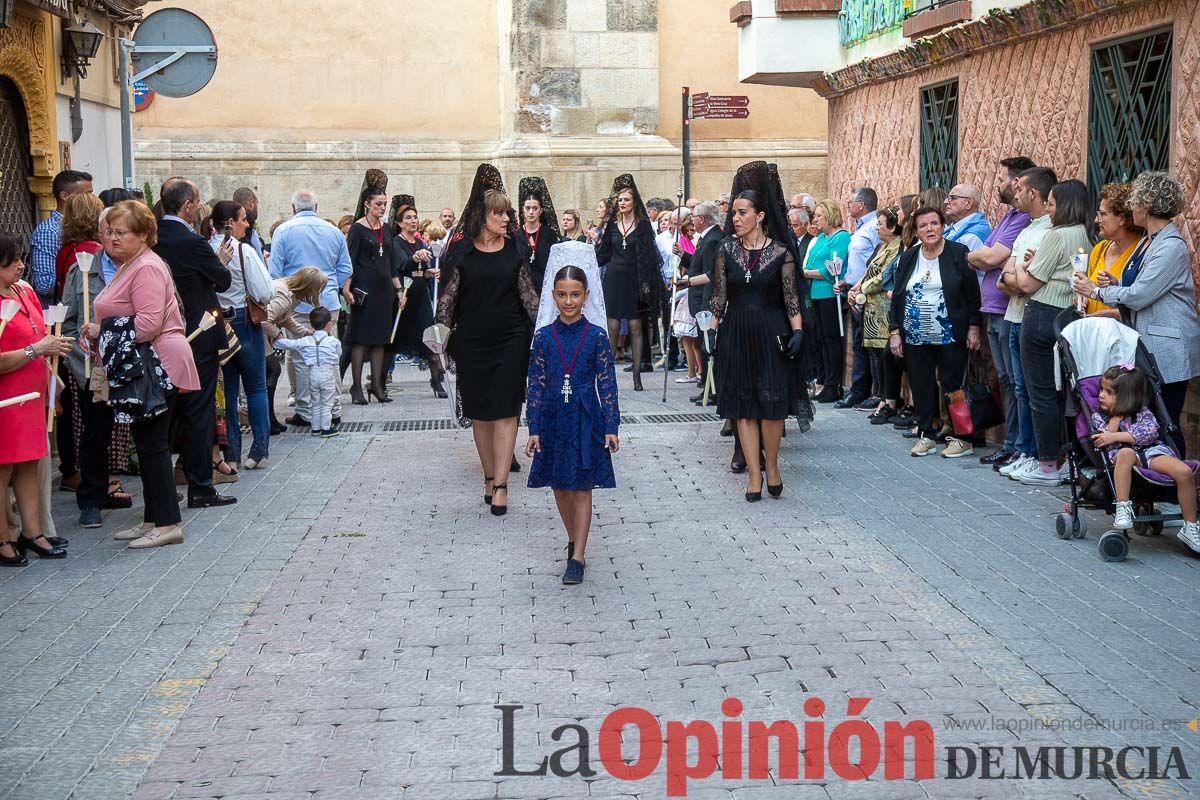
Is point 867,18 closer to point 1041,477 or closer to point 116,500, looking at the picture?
point 1041,477

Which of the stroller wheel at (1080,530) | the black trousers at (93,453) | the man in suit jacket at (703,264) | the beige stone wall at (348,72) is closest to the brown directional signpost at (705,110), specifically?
the beige stone wall at (348,72)

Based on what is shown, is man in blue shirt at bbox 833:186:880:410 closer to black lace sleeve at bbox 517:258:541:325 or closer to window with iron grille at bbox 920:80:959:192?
window with iron grille at bbox 920:80:959:192

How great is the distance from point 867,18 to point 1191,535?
29.6 ft

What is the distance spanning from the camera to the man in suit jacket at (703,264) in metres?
14.3

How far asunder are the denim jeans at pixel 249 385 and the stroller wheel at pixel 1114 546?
601cm

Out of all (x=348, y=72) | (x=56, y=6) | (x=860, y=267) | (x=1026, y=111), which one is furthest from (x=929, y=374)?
(x=348, y=72)

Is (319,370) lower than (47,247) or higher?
lower

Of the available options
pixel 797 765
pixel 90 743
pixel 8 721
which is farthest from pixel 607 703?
pixel 8 721

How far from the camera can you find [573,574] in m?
7.56

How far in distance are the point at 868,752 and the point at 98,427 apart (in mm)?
5546

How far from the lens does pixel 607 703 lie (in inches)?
223

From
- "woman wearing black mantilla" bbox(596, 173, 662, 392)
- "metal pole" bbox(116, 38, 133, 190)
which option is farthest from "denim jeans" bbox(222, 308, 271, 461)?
"woman wearing black mantilla" bbox(596, 173, 662, 392)

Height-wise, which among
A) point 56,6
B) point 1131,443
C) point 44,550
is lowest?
point 44,550

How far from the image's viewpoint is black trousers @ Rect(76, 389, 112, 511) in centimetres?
903
